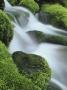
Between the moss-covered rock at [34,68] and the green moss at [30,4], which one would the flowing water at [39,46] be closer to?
the moss-covered rock at [34,68]

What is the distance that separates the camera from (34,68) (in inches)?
257

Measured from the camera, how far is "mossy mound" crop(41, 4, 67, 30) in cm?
1290

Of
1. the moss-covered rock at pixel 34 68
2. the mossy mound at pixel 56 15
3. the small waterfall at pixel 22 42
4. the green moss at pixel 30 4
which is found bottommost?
the mossy mound at pixel 56 15

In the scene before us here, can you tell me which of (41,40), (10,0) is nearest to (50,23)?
(10,0)

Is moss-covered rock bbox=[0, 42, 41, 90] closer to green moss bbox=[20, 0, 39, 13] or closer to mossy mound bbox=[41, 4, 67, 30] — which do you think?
mossy mound bbox=[41, 4, 67, 30]

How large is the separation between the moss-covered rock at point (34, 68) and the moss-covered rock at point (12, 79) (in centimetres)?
17

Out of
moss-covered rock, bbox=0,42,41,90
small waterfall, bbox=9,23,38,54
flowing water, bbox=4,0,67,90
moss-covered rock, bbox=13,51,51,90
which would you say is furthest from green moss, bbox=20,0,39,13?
moss-covered rock, bbox=0,42,41,90

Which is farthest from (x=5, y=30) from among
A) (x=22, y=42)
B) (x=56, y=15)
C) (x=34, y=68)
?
(x=56, y=15)

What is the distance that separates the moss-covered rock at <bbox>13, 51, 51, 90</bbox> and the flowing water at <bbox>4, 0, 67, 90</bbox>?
1.76 feet

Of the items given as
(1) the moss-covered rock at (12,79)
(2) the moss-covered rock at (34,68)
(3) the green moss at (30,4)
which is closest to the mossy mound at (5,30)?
(2) the moss-covered rock at (34,68)

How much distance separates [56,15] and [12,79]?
7.91 metres

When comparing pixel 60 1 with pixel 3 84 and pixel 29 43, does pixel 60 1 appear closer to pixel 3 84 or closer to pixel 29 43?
pixel 29 43

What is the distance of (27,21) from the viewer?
12055mm

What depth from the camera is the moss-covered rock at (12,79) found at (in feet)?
19.1
